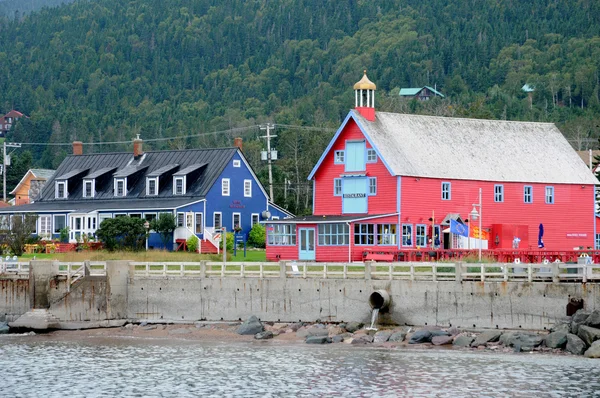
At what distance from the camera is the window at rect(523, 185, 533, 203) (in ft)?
224

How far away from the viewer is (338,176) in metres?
67.4

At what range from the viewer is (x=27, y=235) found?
71938 mm

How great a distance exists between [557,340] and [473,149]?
90.4 feet

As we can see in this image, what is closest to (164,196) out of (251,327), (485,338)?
(251,327)

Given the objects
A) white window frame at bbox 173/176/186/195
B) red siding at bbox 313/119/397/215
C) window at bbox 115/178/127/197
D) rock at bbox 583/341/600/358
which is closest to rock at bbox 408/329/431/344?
rock at bbox 583/341/600/358

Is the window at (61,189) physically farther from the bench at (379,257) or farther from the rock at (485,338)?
the rock at (485,338)

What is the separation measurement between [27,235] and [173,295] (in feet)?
74.9

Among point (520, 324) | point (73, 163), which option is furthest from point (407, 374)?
point (73, 163)

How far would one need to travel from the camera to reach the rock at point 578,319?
4266cm

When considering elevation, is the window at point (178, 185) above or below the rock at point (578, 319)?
above

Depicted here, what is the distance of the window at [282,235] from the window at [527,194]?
13335mm

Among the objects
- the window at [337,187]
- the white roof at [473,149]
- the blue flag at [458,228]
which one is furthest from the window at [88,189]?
the blue flag at [458,228]

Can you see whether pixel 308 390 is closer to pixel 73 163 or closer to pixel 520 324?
pixel 520 324

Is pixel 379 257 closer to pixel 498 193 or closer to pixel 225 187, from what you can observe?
pixel 498 193
